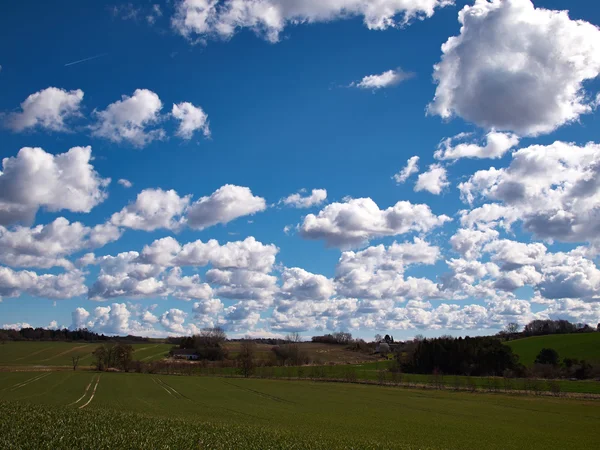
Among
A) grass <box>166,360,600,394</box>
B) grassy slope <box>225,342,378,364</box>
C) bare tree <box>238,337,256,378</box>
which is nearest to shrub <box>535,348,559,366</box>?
grass <box>166,360,600,394</box>

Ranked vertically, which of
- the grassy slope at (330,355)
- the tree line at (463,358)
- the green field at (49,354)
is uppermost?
the tree line at (463,358)

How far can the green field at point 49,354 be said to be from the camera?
456ft

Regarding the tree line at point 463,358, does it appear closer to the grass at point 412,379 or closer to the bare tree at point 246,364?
the grass at point 412,379

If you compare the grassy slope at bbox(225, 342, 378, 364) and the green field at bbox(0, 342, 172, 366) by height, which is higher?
the grassy slope at bbox(225, 342, 378, 364)

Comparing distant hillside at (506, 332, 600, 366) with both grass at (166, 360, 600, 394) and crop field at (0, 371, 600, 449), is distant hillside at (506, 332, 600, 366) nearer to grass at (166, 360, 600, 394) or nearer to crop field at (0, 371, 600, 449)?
grass at (166, 360, 600, 394)

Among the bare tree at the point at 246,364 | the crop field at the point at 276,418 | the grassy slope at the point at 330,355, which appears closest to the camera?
the crop field at the point at 276,418

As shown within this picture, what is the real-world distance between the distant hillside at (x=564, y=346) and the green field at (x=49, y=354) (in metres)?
110

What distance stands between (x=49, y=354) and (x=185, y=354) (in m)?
43.1

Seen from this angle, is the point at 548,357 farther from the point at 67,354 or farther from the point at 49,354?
the point at 49,354

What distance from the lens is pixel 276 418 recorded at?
45688mm

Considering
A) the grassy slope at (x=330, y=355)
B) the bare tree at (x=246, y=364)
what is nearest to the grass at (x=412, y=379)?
the bare tree at (x=246, y=364)

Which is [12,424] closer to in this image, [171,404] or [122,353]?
[171,404]

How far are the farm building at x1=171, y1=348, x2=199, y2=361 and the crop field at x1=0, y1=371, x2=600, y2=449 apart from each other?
81.1m

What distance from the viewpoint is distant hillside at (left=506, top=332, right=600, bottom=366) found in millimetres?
120500
